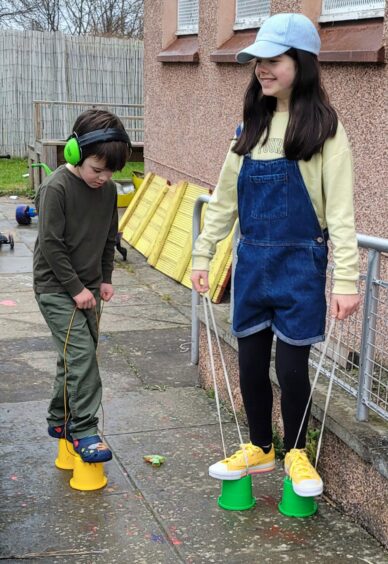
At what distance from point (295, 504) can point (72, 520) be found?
916mm

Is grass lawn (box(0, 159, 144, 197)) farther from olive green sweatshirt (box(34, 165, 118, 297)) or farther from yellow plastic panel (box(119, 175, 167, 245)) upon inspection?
olive green sweatshirt (box(34, 165, 118, 297))

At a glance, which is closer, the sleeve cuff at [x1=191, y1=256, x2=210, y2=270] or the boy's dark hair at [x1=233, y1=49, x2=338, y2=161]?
the boy's dark hair at [x1=233, y1=49, x2=338, y2=161]

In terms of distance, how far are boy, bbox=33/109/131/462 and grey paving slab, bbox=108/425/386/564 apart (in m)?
0.36

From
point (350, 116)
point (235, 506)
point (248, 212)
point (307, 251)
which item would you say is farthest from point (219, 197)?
point (350, 116)

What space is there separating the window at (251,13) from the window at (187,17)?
1259 mm

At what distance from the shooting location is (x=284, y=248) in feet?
10.7

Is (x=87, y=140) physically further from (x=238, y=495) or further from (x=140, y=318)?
(x=140, y=318)

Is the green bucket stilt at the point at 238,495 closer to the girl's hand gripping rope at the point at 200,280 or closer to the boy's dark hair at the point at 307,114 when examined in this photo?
the girl's hand gripping rope at the point at 200,280

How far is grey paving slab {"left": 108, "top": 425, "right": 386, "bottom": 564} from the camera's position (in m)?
3.21

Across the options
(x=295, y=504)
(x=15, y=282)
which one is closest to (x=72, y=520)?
(x=295, y=504)

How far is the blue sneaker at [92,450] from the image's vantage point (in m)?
3.66

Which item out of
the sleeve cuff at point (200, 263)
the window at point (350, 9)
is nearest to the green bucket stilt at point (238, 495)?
the sleeve cuff at point (200, 263)

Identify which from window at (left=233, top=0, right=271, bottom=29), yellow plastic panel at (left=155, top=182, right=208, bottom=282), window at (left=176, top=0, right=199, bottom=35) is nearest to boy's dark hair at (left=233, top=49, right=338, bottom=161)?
window at (left=233, top=0, right=271, bottom=29)

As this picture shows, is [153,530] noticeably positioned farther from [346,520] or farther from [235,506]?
[346,520]
